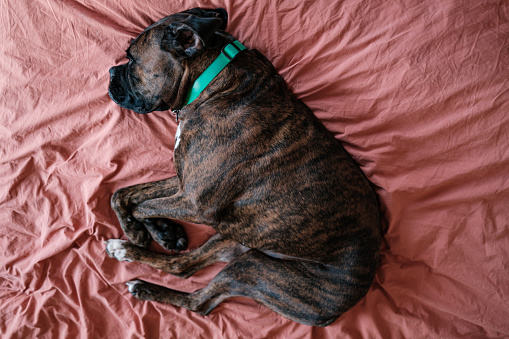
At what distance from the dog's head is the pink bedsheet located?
304 millimetres

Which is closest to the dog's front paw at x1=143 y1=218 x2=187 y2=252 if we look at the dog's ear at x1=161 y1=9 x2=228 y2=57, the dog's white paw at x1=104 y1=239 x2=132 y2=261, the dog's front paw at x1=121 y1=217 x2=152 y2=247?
the dog's front paw at x1=121 y1=217 x2=152 y2=247

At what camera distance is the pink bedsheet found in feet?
6.42

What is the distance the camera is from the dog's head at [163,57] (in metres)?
1.76

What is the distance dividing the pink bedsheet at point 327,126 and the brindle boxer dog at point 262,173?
0.25 m

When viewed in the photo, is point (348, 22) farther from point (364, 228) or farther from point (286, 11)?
point (364, 228)

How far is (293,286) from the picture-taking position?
6.75ft

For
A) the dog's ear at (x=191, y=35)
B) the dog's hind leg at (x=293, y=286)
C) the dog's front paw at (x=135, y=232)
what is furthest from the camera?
the dog's front paw at (x=135, y=232)

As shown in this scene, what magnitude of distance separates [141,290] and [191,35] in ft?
5.52

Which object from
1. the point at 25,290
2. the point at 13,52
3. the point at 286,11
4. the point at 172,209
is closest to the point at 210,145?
the point at 172,209

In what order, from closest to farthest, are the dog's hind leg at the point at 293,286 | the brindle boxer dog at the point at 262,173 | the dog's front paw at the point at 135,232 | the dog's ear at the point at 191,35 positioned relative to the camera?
the dog's ear at the point at 191,35, the brindle boxer dog at the point at 262,173, the dog's hind leg at the point at 293,286, the dog's front paw at the point at 135,232

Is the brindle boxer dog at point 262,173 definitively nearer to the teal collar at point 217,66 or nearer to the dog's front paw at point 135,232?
the teal collar at point 217,66

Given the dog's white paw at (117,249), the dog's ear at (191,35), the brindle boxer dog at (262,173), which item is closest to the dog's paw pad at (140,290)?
the dog's white paw at (117,249)

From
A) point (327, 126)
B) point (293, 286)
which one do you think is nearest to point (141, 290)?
point (293, 286)

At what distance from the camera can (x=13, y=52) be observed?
2316 millimetres
